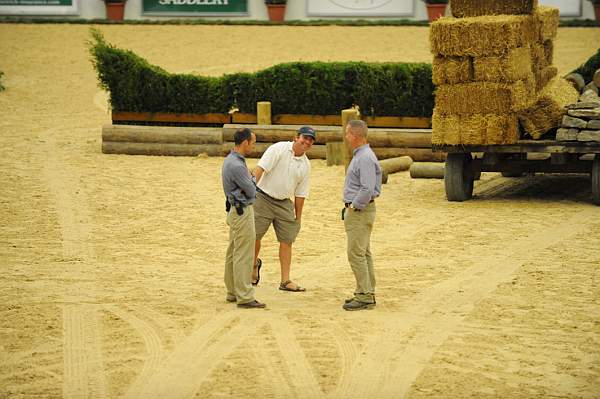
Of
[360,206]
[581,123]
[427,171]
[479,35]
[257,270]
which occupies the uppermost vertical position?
[479,35]

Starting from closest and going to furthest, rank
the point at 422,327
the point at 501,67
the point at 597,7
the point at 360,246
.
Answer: the point at 422,327 → the point at 360,246 → the point at 501,67 → the point at 597,7

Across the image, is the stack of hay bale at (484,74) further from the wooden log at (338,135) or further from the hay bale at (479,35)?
the wooden log at (338,135)

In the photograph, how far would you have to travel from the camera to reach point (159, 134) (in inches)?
892

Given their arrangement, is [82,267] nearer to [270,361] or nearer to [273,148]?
[273,148]

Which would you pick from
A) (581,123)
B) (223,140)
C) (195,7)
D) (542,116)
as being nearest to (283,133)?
(223,140)

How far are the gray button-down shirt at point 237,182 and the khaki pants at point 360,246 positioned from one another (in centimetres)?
90

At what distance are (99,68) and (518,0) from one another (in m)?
9.48

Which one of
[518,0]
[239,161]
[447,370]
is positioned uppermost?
[518,0]

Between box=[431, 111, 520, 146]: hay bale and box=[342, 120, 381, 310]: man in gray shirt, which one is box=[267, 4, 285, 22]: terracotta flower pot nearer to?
box=[431, 111, 520, 146]: hay bale

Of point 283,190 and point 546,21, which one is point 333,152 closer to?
point 546,21

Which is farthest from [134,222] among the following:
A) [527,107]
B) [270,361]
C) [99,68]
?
[99,68]

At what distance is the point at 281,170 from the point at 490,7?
6805mm

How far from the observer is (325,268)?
12.9 meters

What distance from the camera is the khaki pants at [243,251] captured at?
10.9m
